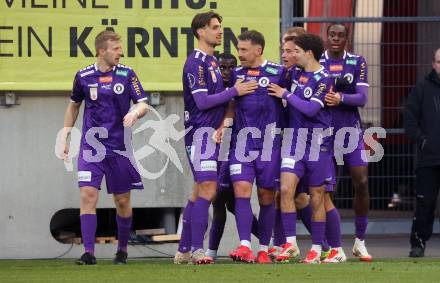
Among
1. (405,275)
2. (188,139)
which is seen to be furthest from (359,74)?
(405,275)

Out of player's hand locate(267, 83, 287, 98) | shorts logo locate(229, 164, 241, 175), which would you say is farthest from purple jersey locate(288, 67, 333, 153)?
shorts logo locate(229, 164, 241, 175)

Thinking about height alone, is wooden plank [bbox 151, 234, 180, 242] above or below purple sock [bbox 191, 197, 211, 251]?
below

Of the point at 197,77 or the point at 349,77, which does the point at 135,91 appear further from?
the point at 349,77

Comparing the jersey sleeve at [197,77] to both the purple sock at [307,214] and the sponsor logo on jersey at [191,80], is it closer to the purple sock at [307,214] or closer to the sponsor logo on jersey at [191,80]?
the sponsor logo on jersey at [191,80]

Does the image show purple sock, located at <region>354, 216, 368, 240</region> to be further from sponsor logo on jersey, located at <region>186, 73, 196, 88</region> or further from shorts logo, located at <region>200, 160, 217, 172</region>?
sponsor logo on jersey, located at <region>186, 73, 196, 88</region>

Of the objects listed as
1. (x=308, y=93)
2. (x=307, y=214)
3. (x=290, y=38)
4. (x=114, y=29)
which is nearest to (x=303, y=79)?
(x=308, y=93)

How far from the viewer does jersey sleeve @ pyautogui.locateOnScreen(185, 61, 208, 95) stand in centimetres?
1193

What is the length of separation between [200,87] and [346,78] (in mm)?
1809

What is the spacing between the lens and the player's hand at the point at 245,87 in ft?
39.5

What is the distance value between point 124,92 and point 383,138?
4974mm

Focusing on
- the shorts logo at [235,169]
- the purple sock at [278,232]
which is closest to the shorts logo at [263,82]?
the shorts logo at [235,169]

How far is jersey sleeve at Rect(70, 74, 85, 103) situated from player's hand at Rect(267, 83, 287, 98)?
1701mm

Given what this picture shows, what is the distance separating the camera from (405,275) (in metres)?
10.8

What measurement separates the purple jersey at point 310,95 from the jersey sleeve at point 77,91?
1.90 meters
